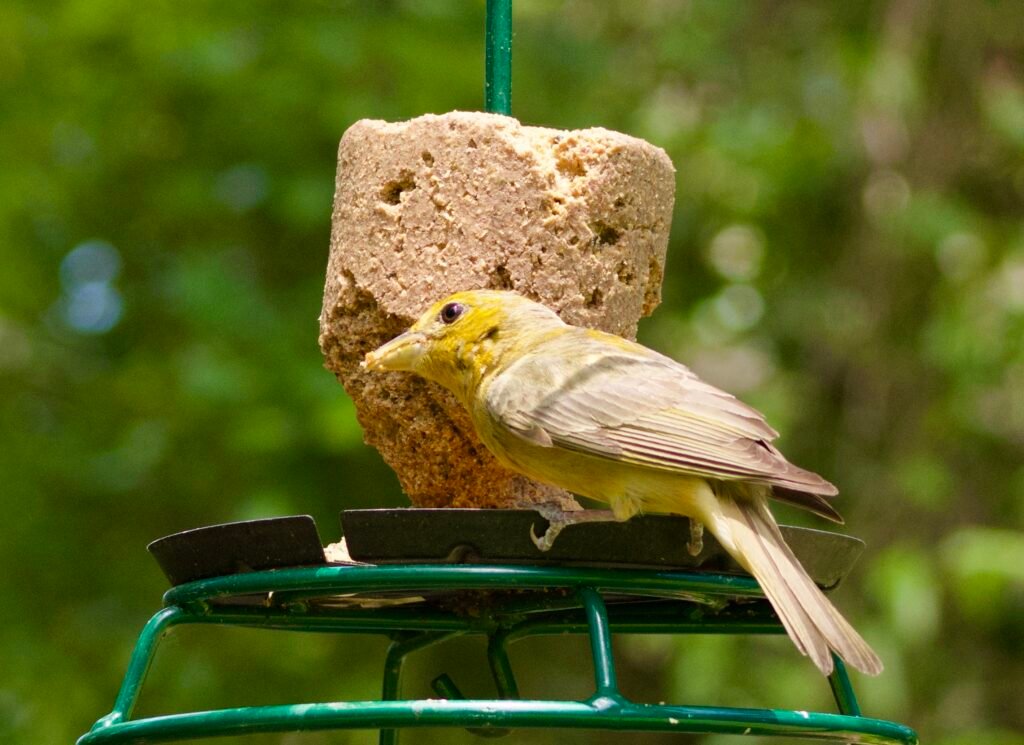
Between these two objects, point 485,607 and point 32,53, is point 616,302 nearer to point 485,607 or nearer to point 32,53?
point 485,607

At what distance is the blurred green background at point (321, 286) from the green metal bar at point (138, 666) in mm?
4220

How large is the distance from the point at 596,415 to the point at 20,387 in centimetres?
702

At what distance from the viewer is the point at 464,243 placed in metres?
4.04

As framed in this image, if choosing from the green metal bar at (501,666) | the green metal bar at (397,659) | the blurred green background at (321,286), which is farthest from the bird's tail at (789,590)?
the blurred green background at (321,286)

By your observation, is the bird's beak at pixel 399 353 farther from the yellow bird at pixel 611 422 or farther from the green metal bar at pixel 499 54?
the green metal bar at pixel 499 54

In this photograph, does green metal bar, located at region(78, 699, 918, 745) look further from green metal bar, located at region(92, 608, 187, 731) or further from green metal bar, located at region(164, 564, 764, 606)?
green metal bar, located at region(164, 564, 764, 606)

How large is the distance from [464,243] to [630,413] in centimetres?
69

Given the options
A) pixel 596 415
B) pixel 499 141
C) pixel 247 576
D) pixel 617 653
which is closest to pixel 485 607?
pixel 596 415

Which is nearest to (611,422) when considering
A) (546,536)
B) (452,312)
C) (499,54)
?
(452,312)

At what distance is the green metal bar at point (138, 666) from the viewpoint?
3.25 m

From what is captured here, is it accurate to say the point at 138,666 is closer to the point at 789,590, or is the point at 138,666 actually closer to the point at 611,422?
the point at 611,422

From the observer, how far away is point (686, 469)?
356 centimetres

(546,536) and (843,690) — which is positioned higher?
(546,536)

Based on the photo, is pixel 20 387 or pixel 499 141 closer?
pixel 499 141
